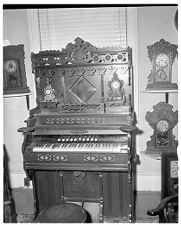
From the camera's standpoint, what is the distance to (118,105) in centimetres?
333

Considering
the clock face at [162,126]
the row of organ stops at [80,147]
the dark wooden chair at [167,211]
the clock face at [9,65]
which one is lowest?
the dark wooden chair at [167,211]

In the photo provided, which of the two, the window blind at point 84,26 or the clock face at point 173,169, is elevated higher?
the window blind at point 84,26

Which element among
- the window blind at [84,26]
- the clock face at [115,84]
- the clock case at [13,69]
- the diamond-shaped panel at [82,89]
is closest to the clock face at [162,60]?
the window blind at [84,26]

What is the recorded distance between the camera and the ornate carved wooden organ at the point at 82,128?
299cm

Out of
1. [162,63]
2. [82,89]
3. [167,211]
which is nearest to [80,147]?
[82,89]

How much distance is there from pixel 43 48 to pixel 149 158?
2.33 metres

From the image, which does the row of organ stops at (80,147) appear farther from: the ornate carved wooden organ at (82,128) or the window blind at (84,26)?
the window blind at (84,26)

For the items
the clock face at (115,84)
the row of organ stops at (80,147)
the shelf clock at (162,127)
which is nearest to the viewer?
the row of organ stops at (80,147)

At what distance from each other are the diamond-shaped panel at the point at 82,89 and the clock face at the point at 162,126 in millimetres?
1122

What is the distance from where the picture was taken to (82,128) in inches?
124

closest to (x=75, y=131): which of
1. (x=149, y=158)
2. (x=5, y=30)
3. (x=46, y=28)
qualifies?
(x=149, y=158)

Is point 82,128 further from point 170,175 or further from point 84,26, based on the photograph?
point 84,26

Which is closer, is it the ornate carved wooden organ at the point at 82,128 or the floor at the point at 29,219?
the ornate carved wooden organ at the point at 82,128

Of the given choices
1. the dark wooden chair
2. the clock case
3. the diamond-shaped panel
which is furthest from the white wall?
the dark wooden chair
